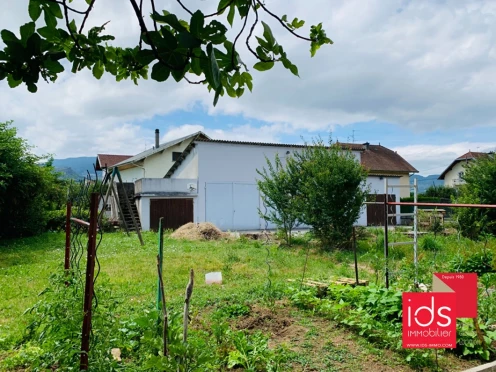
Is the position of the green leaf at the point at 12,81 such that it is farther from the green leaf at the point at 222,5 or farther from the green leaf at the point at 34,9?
the green leaf at the point at 222,5

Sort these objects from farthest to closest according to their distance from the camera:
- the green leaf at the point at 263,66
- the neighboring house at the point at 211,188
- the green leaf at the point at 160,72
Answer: the neighboring house at the point at 211,188, the green leaf at the point at 263,66, the green leaf at the point at 160,72

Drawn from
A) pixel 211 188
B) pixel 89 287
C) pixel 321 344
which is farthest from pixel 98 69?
pixel 211 188

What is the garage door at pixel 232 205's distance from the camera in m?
19.1

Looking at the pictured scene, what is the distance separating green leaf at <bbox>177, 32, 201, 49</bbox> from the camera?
0.84 meters

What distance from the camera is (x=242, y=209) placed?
19.8m

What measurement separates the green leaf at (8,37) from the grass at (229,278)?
252 cm

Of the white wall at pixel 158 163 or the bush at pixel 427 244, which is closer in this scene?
the bush at pixel 427 244

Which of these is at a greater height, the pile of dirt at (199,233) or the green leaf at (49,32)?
the green leaf at (49,32)

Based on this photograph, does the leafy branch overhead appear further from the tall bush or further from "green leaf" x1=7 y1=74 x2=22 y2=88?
the tall bush

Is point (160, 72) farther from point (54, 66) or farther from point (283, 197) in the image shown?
point (283, 197)

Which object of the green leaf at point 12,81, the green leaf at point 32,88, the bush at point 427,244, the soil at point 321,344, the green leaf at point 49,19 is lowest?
the soil at point 321,344

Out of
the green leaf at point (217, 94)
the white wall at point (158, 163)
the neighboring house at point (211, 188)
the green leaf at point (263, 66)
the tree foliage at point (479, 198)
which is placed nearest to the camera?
the green leaf at point (217, 94)

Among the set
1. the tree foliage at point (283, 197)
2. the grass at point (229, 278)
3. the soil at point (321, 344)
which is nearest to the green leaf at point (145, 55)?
the grass at point (229, 278)

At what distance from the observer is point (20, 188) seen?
12977 millimetres
